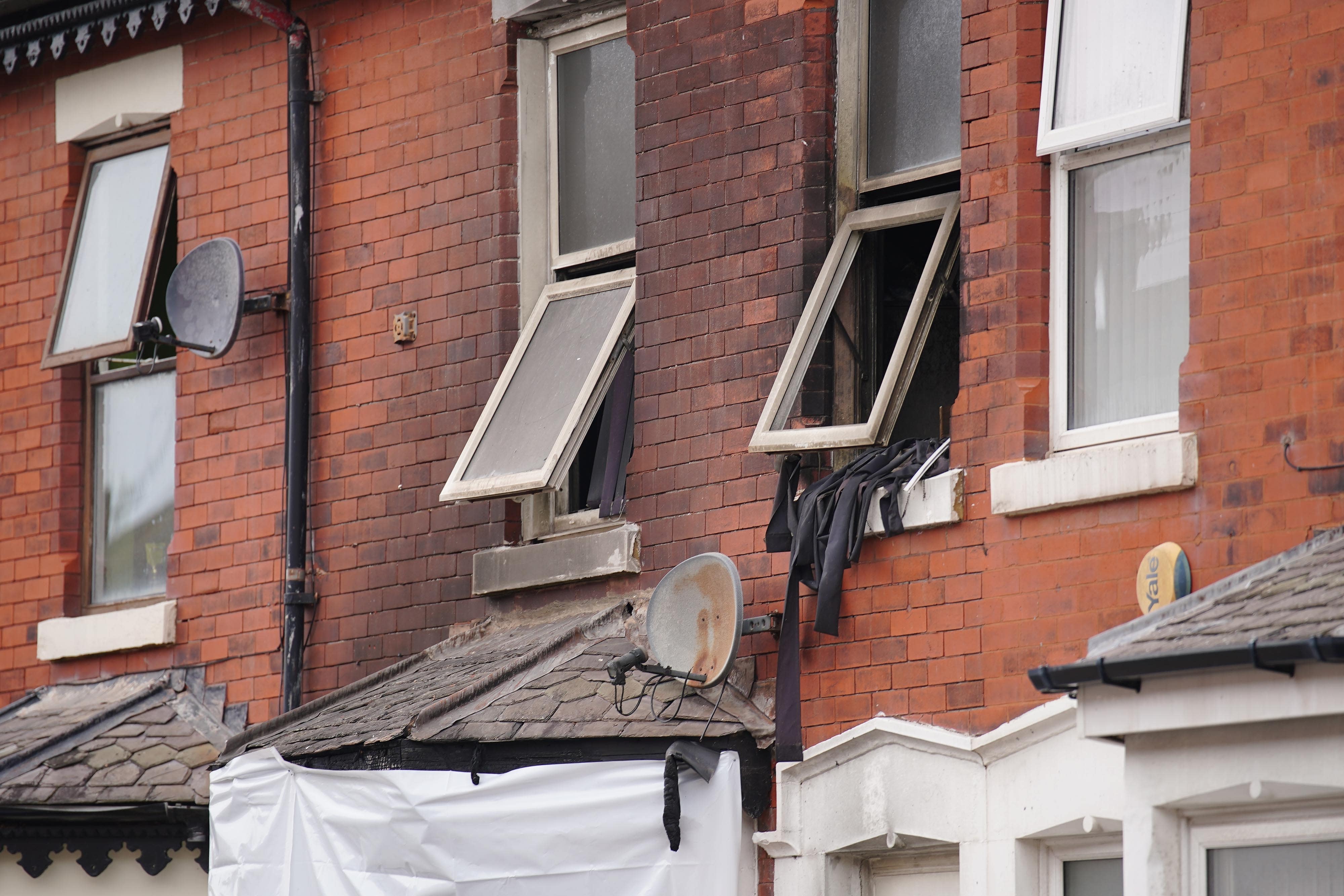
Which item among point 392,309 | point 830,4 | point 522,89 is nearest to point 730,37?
point 830,4

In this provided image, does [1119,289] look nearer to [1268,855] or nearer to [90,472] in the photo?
[1268,855]

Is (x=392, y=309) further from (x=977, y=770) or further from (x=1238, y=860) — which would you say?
(x=1238, y=860)

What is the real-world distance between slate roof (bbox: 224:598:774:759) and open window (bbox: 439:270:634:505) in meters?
0.63

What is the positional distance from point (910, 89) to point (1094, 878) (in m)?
3.32

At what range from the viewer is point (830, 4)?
30.4ft

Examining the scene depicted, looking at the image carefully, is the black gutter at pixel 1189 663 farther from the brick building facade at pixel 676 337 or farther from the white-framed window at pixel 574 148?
the white-framed window at pixel 574 148

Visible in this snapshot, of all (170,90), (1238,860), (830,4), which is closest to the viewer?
(1238,860)

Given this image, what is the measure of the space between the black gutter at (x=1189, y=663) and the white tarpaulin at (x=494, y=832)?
7.04 feet

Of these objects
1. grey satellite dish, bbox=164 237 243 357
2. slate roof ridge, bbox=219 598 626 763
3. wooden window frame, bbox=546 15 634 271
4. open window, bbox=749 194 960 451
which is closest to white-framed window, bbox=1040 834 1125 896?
open window, bbox=749 194 960 451

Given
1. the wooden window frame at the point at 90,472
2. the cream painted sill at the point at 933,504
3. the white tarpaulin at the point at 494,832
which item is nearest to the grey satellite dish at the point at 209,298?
the wooden window frame at the point at 90,472

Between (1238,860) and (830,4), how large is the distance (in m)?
4.16

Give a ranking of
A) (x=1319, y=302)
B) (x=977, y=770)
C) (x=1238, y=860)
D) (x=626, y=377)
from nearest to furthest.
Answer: (x=1238, y=860), (x=1319, y=302), (x=977, y=770), (x=626, y=377)

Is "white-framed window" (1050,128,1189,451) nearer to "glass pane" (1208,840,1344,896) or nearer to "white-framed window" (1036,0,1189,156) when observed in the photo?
"white-framed window" (1036,0,1189,156)

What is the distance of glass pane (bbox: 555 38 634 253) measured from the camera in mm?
10367
